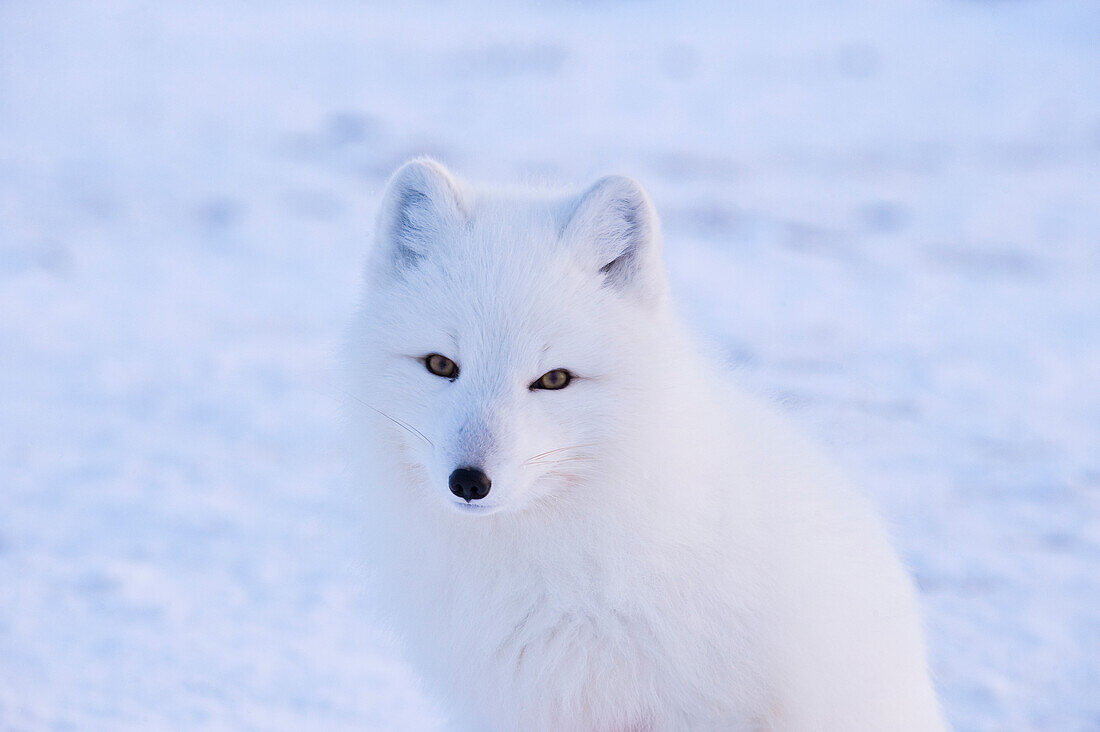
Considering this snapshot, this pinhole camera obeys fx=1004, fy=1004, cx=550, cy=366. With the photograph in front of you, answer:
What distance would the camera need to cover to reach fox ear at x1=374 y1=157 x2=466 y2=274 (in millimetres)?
2350

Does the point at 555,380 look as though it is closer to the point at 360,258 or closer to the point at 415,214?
the point at 415,214

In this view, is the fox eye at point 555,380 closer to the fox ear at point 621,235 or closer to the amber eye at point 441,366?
the amber eye at point 441,366

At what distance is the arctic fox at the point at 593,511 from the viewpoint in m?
2.12

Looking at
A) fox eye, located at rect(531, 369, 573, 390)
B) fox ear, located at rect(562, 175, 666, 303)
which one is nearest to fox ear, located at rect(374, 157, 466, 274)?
fox ear, located at rect(562, 175, 666, 303)

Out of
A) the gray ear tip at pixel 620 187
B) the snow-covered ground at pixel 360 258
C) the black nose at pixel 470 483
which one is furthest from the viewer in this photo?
the snow-covered ground at pixel 360 258

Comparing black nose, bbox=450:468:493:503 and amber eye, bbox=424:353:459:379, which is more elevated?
amber eye, bbox=424:353:459:379

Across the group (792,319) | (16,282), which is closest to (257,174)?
(16,282)

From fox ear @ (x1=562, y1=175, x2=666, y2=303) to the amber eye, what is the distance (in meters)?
0.40

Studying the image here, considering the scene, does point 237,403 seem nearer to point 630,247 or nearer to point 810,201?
point 630,247

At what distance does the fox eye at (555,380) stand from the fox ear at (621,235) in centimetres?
29

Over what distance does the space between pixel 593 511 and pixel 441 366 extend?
456 mm

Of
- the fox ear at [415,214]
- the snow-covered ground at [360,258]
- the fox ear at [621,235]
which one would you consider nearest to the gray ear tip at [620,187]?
the fox ear at [621,235]

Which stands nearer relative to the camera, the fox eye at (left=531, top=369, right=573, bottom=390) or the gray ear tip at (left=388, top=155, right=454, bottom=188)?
the fox eye at (left=531, top=369, right=573, bottom=390)

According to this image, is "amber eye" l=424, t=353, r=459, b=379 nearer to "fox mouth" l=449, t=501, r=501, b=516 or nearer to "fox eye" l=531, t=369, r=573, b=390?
"fox eye" l=531, t=369, r=573, b=390
